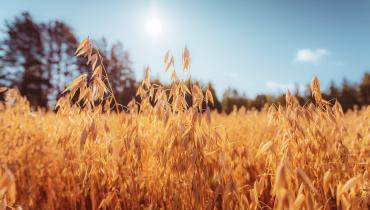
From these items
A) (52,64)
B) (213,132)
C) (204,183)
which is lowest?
(204,183)

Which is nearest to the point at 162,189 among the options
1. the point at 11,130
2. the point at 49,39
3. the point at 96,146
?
the point at 96,146

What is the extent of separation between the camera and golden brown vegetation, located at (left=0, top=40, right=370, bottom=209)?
1.15 metres

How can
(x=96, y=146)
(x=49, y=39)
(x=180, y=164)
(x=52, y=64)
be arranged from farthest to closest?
(x=49, y=39) < (x=52, y=64) < (x=96, y=146) < (x=180, y=164)

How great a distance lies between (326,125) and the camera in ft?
5.09

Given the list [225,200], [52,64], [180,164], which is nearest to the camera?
[225,200]

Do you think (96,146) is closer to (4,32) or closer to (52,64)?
(52,64)

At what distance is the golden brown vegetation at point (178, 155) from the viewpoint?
115 cm

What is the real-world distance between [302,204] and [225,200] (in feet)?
0.96

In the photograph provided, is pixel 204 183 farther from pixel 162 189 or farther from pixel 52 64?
pixel 52 64

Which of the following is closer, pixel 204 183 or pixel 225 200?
pixel 225 200

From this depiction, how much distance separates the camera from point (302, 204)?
2.98ft

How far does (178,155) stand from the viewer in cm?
127

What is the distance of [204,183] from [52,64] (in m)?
21.0

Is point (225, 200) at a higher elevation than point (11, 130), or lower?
lower
